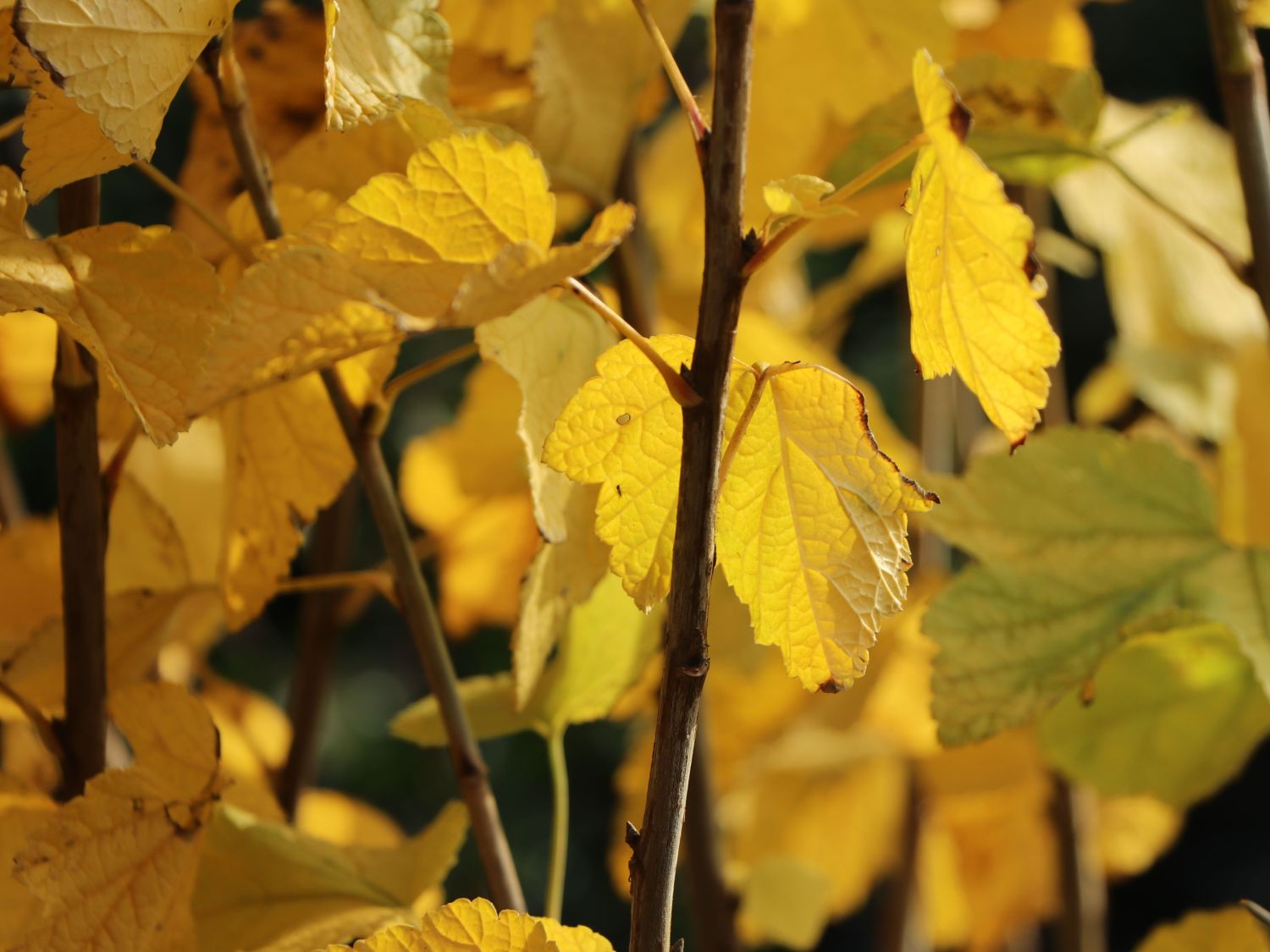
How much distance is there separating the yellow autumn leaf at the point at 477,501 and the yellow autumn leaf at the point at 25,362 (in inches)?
5.9

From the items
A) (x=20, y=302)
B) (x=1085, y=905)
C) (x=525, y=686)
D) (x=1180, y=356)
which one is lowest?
(x=1085, y=905)

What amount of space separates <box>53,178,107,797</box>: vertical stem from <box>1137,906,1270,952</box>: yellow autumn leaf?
263 millimetres

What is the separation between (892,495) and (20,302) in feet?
0.47

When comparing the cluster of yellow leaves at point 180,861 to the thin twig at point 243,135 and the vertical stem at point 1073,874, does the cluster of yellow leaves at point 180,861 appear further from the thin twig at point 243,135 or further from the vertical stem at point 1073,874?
the vertical stem at point 1073,874

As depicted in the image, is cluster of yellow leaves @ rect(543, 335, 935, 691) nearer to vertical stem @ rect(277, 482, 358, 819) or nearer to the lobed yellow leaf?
the lobed yellow leaf

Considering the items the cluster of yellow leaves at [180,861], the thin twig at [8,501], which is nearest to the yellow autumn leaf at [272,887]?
the cluster of yellow leaves at [180,861]

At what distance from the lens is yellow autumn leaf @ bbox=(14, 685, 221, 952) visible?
0.23 metres

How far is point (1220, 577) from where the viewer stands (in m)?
0.31

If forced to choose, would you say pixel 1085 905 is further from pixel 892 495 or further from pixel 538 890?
pixel 538 890

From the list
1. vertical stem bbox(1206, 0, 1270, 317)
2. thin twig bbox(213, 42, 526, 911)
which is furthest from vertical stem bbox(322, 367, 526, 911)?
vertical stem bbox(1206, 0, 1270, 317)

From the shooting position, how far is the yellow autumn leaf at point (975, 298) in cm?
19

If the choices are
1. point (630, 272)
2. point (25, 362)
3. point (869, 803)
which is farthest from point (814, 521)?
point (869, 803)

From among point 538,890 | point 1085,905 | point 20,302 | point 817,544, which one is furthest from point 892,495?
point 538,890

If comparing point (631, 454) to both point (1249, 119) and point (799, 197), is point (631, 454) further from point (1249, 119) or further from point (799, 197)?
point (1249, 119)
